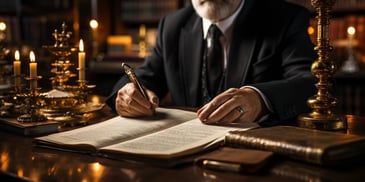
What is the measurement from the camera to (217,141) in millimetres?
1081

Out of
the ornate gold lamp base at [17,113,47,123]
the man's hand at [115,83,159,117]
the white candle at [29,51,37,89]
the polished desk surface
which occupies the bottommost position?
the polished desk surface

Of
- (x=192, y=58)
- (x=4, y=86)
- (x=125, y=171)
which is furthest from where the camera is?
(x=192, y=58)

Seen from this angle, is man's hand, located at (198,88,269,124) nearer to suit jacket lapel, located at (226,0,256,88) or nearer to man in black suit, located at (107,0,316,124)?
man in black suit, located at (107,0,316,124)

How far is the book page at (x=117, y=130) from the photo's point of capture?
115 centimetres

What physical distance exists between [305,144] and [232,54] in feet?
3.42

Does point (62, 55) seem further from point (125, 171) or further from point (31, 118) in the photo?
point (125, 171)

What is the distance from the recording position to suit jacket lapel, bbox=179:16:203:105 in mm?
2068

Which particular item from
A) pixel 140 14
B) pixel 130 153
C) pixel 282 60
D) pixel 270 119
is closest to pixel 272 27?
pixel 282 60

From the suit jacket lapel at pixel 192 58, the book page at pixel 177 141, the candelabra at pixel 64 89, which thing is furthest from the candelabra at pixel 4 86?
the suit jacket lapel at pixel 192 58

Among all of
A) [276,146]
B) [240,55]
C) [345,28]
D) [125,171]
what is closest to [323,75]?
[276,146]

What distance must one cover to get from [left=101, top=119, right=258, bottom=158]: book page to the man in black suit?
29cm

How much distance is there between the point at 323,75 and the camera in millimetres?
1259

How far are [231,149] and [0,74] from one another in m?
1.06

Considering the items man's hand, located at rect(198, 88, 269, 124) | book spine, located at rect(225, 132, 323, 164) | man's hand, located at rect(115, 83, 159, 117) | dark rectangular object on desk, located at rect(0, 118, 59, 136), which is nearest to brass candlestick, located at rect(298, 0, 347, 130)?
man's hand, located at rect(198, 88, 269, 124)
